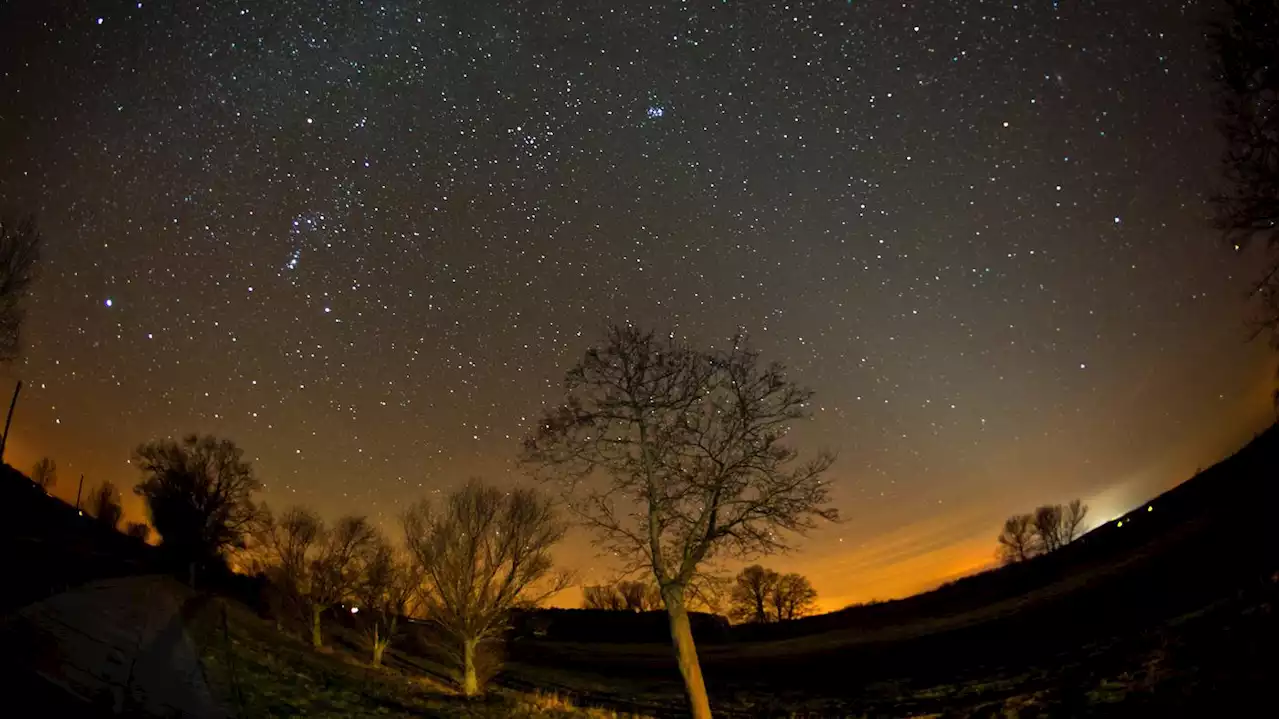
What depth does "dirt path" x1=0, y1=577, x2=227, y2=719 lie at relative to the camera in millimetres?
10547

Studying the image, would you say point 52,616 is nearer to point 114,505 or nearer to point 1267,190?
point 1267,190

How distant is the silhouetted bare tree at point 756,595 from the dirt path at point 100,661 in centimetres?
7434

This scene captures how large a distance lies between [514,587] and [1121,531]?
50.4 m

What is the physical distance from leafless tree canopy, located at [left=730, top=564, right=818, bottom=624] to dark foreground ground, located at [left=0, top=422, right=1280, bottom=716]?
33598 mm

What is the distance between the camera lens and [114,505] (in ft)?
295

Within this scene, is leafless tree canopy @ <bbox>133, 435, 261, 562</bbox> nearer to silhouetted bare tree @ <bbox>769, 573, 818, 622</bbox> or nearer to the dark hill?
the dark hill

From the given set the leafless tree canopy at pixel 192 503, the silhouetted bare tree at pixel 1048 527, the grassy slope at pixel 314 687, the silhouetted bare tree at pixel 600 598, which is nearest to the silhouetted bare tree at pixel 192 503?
the leafless tree canopy at pixel 192 503

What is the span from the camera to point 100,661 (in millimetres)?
13977

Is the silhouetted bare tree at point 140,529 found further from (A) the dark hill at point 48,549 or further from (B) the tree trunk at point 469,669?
(B) the tree trunk at point 469,669

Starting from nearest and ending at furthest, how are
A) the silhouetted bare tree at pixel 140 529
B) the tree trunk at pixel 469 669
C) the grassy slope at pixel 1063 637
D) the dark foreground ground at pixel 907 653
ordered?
the dark foreground ground at pixel 907 653, the grassy slope at pixel 1063 637, the tree trunk at pixel 469 669, the silhouetted bare tree at pixel 140 529

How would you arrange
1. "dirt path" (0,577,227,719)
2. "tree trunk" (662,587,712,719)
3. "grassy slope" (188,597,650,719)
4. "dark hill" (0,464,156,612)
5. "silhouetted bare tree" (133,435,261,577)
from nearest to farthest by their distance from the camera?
"dirt path" (0,577,227,719) < "tree trunk" (662,587,712,719) < "grassy slope" (188,597,650,719) < "dark hill" (0,464,156,612) < "silhouetted bare tree" (133,435,261,577)

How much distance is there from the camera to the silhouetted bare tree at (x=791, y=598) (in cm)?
8900

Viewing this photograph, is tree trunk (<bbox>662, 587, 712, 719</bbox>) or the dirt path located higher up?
the dirt path

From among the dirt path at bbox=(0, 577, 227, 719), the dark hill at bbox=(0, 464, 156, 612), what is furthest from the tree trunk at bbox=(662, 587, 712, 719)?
the dark hill at bbox=(0, 464, 156, 612)
